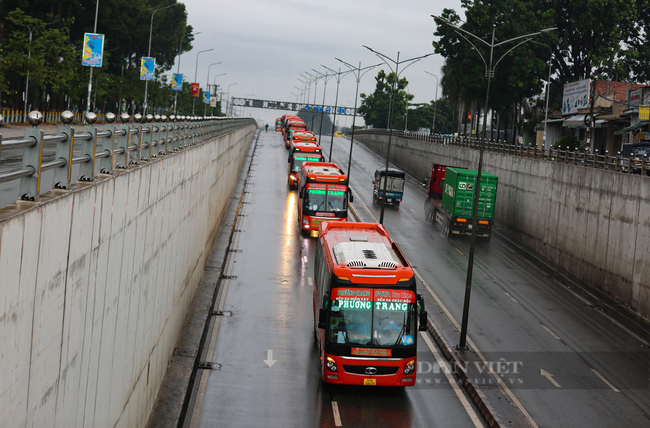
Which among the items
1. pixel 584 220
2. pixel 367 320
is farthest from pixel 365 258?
pixel 584 220

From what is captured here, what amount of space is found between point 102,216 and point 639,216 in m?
24.1

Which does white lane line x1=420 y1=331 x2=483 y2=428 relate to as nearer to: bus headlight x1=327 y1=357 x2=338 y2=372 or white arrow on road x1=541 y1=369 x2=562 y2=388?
white arrow on road x1=541 y1=369 x2=562 y2=388

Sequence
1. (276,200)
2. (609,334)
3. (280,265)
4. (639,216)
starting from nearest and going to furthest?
(609,334)
(639,216)
(280,265)
(276,200)

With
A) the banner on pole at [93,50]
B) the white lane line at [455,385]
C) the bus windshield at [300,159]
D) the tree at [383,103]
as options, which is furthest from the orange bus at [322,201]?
the tree at [383,103]

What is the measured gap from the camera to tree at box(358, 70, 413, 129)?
16362 cm

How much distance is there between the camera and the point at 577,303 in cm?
2925

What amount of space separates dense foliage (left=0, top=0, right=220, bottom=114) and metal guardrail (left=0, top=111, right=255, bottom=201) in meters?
40.5

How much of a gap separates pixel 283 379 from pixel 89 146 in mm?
10722

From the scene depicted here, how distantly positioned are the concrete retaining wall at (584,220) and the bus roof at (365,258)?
39.7 ft

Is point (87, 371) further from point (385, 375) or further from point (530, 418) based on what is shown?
point (530, 418)

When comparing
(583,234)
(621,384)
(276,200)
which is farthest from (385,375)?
(276,200)

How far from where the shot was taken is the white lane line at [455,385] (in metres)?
16.6

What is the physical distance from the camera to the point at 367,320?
54.7ft

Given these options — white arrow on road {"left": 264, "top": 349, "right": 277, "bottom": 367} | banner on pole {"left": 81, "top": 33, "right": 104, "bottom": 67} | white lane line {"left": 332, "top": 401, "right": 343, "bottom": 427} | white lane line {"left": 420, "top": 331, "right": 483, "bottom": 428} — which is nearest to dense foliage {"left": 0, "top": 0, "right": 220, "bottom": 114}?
banner on pole {"left": 81, "top": 33, "right": 104, "bottom": 67}
